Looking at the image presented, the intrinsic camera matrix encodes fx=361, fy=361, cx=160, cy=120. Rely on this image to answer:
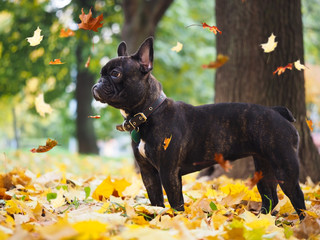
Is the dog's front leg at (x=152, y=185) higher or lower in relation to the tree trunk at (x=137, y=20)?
lower

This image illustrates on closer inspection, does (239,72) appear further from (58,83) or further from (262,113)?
(58,83)

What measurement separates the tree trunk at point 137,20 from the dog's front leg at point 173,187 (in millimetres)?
5734

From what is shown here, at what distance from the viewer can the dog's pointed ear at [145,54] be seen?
3.03m

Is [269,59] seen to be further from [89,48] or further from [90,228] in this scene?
[89,48]

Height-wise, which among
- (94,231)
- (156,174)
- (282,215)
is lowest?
(282,215)

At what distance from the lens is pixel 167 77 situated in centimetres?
1527

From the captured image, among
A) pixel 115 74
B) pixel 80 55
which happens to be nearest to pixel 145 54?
pixel 115 74

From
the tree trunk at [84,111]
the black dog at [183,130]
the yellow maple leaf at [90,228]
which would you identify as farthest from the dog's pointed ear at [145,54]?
the tree trunk at [84,111]

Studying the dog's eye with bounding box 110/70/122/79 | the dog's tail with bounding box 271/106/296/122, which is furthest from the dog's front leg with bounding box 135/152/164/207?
the dog's tail with bounding box 271/106/296/122

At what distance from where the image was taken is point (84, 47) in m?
13.2

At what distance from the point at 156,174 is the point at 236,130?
0.81 m

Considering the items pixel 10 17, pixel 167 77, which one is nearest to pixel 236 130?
pixel 167 77

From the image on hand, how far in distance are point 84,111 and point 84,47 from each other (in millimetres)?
3341

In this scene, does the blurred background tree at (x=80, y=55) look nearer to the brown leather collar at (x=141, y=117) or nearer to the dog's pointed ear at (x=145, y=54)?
the dog's pointed ear at (x=145, y=54)
